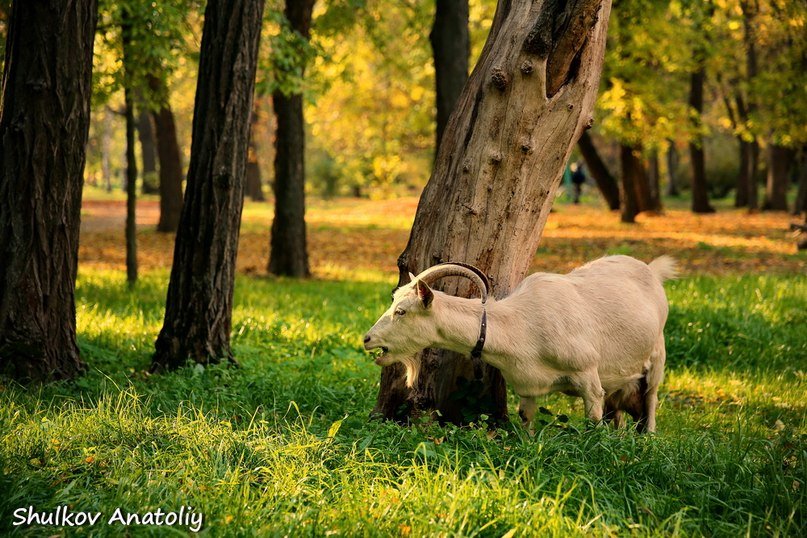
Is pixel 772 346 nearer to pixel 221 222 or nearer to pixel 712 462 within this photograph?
pixel 712 462

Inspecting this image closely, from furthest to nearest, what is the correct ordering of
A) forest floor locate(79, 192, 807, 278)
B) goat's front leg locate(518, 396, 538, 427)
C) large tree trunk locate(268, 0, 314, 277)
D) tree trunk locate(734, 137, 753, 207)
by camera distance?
tree trunk locate(734, 137, 753, 207) < forest floor locate(79, 192, 807, 278) < large tree trunk locate(268, 0, 314, 277) < goat's front leg locate(518, 396, 538, 427)

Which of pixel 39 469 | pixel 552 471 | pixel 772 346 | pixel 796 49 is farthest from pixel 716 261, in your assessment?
pixel 39 469

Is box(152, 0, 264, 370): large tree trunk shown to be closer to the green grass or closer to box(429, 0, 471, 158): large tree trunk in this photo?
the green grass

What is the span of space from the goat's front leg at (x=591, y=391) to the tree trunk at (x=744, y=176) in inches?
1099

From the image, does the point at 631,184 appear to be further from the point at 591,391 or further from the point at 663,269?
the point at 591,391

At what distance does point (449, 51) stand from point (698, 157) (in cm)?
1695

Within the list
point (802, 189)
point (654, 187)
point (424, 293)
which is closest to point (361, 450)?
point (424, 293)

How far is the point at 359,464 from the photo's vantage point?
4.51 meters

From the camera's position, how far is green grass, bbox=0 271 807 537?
3969mm

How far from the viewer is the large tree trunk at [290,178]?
14094mm

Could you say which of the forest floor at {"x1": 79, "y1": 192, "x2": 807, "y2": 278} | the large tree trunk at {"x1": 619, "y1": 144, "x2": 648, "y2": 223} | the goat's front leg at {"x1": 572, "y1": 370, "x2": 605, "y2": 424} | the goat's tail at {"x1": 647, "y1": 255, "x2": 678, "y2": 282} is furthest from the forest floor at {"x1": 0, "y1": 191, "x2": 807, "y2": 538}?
the large tree trunk at {"x1": 619, "y1": 144, "x2": 648, "y2": 223}

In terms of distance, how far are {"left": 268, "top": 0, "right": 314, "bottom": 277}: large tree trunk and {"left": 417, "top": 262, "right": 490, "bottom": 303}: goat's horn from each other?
9.25 meters

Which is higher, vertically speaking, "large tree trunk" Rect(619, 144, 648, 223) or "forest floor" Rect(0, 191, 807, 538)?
"large tree trunk" Rect(619, 144, 648, 223)

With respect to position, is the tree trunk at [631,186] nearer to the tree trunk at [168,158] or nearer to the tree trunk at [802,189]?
the tree trunk at [802,189]
